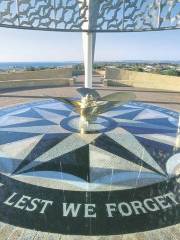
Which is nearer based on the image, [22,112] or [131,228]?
[131,228]

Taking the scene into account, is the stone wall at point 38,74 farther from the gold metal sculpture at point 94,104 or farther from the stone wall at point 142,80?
the gold metal sculpture at point 94,104

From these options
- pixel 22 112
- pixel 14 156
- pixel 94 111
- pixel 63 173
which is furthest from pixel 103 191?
pixel 22 112

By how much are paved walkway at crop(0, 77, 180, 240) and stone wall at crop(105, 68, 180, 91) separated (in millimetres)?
1570

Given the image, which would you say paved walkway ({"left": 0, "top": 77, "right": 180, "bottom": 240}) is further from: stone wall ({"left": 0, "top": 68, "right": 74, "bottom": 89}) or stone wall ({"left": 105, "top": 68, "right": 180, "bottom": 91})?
stone wall ({"left": 0, "top": 68, "right": 74, "bottom": 89})

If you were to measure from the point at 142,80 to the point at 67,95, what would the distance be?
8743 millimetres

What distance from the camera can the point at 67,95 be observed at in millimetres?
22312

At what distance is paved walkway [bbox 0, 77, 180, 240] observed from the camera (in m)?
6.46

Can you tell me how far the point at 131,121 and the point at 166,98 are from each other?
25.6 ft

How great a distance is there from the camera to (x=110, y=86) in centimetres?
2688

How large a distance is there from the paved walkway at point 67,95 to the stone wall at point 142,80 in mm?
1570

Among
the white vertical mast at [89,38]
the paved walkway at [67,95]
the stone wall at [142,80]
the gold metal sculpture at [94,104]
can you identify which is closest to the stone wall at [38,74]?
the paved walkway at [67,95]

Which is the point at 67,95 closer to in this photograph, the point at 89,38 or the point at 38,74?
the point at 89,38

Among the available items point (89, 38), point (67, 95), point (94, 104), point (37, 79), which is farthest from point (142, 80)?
point (94, 104)

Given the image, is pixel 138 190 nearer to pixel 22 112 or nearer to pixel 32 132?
pixel 32 132
